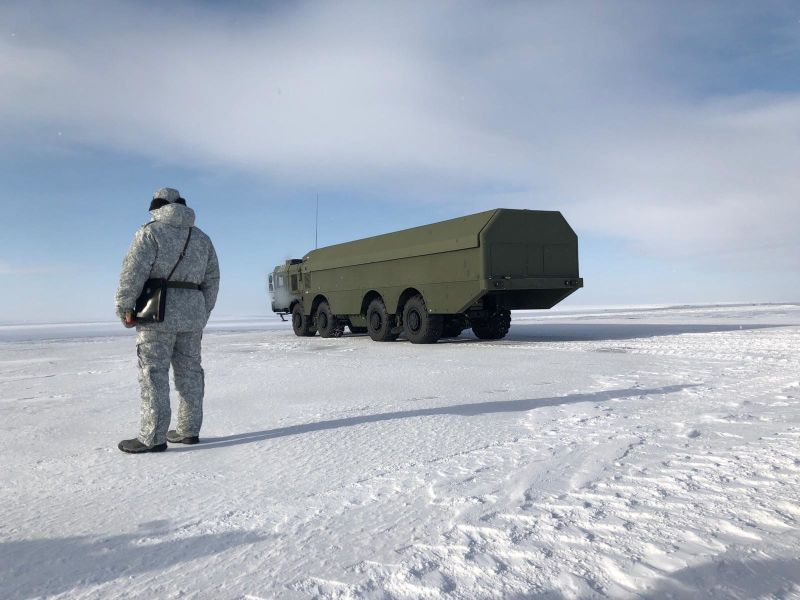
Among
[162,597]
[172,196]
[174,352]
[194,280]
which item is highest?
[172,196]

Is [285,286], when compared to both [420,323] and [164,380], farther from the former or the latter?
[164,380]

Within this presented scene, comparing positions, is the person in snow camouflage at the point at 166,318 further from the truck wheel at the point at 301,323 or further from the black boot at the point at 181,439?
the truck wheel at the point at 301,323

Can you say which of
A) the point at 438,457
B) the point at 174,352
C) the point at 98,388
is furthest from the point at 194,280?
the point at 98,388

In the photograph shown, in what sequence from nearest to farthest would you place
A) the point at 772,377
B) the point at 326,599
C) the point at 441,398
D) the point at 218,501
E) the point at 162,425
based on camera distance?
the point at 326,599 < the point at 218,501 < the point at 162,425 < the point at 441,398 < the point at 772,377

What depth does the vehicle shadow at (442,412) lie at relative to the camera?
458 cm

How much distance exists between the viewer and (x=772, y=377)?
22.8 feet

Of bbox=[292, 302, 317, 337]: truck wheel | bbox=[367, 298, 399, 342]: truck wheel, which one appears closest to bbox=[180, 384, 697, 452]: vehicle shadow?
bbox=[367, 298, 399, 342]: truck wheel

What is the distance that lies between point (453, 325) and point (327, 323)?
4016 mm

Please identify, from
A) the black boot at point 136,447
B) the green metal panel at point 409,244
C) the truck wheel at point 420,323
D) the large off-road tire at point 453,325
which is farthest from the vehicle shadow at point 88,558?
the large off-road tire at point 453,325

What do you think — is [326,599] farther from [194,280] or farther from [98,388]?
[98,388]

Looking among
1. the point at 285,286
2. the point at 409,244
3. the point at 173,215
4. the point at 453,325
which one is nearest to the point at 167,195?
the point at 173,215

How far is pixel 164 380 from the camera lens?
4.31 m

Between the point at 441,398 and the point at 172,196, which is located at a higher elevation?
the point at 172,196

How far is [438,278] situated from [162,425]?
9.26 meters
